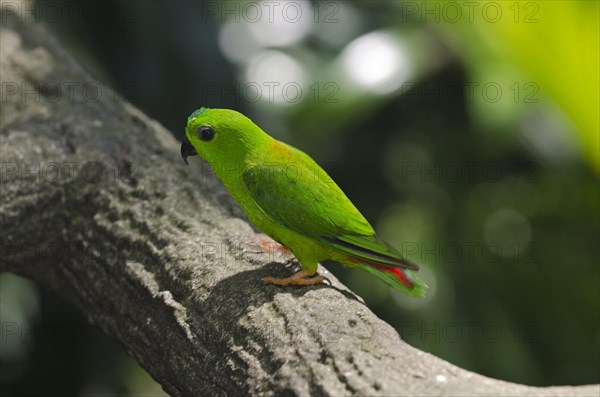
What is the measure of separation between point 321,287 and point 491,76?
6.17 ft

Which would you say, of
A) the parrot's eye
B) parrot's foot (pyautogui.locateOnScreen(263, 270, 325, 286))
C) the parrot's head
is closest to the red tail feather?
parrot's foot (pyautogui.locateOnScreen(263, 270, 325, 286))

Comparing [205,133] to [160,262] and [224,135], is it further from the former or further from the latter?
[160,262]

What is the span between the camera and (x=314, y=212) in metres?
2.67

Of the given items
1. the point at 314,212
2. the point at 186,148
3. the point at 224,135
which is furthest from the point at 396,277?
the point at 186,148

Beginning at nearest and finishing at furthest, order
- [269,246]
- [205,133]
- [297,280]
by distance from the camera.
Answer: [297,280] < [205,133] < [269,246]

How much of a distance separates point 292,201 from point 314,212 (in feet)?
0.27

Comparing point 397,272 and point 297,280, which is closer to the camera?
point 297,280

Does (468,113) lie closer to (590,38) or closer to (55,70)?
(590,38)

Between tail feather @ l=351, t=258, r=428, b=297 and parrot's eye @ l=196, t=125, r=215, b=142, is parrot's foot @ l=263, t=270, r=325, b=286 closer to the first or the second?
tail feather @ l=351, t=258, r=428, b=297

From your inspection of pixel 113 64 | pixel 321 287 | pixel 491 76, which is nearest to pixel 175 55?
pixel 113 64

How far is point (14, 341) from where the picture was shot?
→ 387 cm

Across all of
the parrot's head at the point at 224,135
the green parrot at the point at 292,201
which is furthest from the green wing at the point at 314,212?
the parrot's head at the point at 224,135

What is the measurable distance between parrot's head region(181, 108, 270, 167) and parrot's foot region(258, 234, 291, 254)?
32cm

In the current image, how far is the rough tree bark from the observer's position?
2.14 metres
